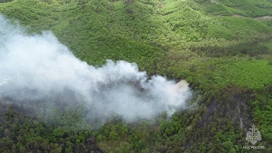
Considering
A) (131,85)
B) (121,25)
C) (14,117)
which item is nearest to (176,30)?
(121,25)

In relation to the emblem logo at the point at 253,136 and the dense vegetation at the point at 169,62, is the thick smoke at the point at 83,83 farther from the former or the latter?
the emblem logo at the point at 253,136

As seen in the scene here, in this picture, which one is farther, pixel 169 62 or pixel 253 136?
pixel 169 62

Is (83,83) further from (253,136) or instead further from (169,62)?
(253,136)

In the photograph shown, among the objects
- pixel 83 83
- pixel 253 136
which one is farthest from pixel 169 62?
pixel 253 136

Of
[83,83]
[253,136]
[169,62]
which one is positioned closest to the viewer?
[253,136]

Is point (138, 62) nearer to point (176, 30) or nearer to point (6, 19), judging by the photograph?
point (176, 30)

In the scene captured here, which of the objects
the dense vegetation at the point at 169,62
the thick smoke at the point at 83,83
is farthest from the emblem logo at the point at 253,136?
the thick smoke at the point at 83,83

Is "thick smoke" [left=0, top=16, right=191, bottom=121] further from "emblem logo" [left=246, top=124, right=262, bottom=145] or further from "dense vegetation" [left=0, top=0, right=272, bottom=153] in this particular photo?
"emblem logo" [left=246, top=124, right=262, bottom=145]
